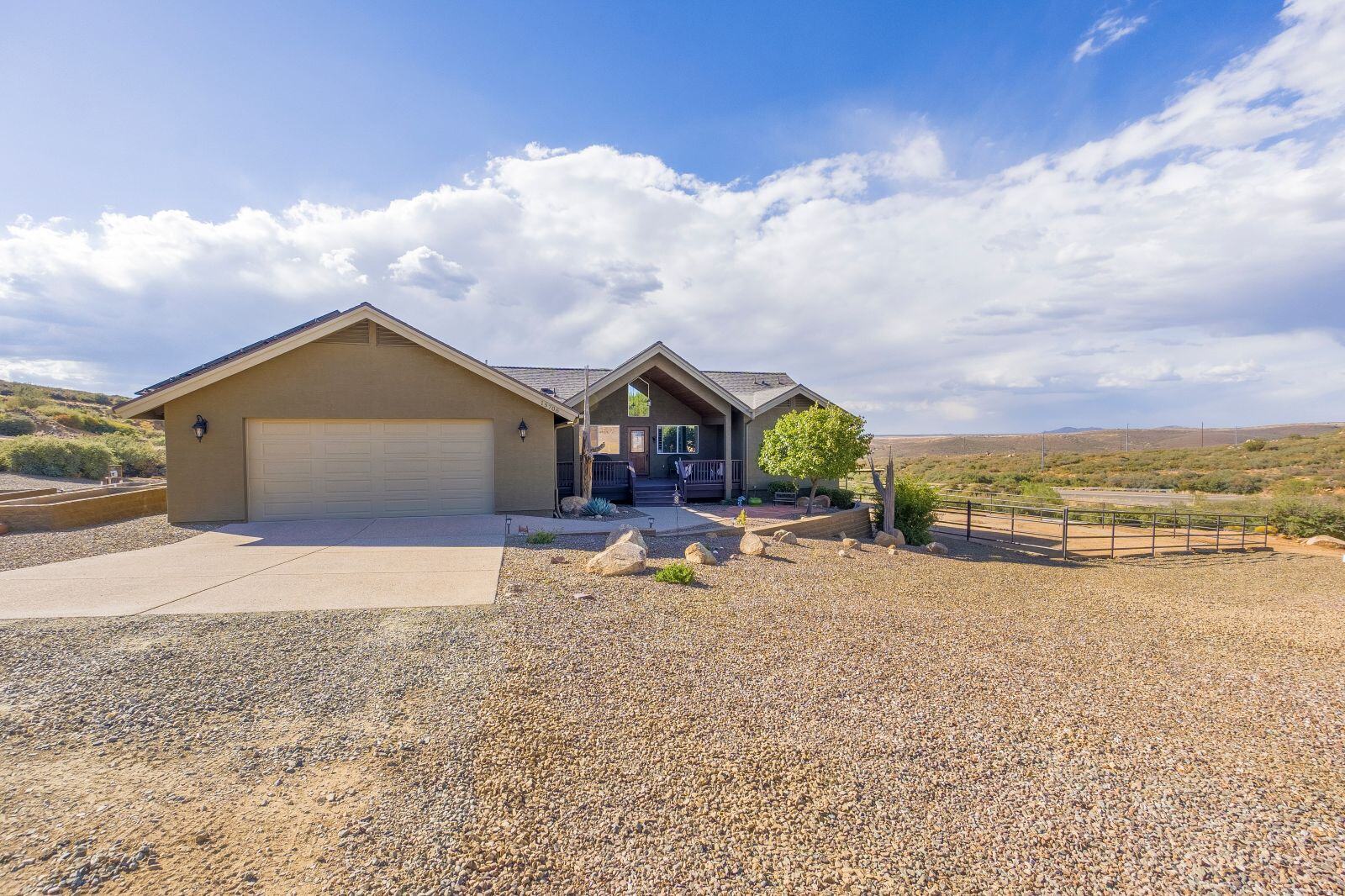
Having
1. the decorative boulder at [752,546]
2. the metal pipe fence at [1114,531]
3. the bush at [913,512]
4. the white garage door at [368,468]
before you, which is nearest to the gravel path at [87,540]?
the white garage door at [368,468]

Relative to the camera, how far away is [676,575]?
789 centimetres

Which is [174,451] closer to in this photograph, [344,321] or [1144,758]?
[344,321]

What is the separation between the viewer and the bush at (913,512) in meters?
14.0

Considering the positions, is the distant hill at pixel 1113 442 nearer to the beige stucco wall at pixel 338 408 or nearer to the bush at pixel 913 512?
the bush at pixel 913 512

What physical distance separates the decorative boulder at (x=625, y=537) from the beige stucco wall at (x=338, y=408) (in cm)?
382

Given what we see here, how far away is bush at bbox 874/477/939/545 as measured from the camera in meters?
14.0

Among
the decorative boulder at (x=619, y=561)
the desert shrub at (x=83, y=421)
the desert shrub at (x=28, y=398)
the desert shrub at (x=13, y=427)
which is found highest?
the desert shrub at (x=28, y=398)

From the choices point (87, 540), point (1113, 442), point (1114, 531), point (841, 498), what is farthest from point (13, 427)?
point (1113, 442)

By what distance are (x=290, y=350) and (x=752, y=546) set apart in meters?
10.5

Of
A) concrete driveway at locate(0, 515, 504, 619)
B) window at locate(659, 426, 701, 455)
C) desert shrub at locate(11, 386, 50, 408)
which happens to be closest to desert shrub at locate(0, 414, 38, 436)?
desert shrub at locate(11, 386, 50, 408)

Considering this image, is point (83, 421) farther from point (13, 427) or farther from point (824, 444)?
point (824, 444)

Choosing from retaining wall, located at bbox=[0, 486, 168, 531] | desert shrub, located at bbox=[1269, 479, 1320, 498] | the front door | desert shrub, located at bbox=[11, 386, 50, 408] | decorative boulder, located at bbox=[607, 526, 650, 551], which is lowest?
desert shrub, located at bbox=[1269, 479, 1320, 498]

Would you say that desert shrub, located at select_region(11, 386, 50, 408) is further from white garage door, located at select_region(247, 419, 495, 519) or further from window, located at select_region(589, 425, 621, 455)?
window, located at select_region(589, 425, 621, 455)

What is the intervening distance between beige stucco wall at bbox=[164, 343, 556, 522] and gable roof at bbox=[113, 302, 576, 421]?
0.92 feet
